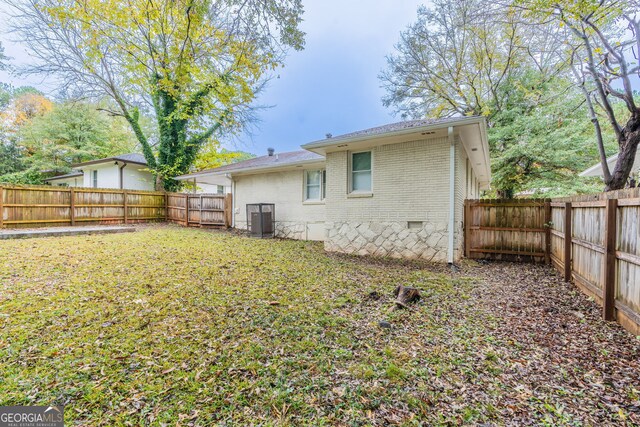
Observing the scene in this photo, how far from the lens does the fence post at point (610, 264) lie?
3.34m

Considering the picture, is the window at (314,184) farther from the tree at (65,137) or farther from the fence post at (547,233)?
the tree at (65,137)

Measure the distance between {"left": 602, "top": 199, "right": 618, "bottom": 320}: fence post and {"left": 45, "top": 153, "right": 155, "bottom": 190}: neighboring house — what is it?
20.8 m

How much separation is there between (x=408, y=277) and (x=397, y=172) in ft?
10.3

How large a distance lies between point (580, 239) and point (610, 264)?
62.2 inches

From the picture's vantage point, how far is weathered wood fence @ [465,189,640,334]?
307 centimetres

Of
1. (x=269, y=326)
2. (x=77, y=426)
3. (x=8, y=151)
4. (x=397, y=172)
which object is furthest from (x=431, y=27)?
(x=8, y=151)

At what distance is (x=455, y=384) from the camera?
2.19m

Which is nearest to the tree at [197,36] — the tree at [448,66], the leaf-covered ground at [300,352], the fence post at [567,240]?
the leaf-covered ground at [300,352]

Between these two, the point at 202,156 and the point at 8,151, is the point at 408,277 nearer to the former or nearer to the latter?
the point at 202,156

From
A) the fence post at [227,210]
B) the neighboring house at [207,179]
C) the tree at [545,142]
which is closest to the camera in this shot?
the tree at [545,142]

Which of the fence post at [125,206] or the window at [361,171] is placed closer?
the window at [361,171]

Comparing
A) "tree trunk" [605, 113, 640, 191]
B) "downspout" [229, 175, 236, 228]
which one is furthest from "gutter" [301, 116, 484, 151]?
"downspout" [229, 175, 236, 228]

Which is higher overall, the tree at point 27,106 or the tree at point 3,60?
the tree at point 27,106

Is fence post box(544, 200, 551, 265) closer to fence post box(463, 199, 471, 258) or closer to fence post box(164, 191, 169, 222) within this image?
fence post box(463, 199, 471, 258)
